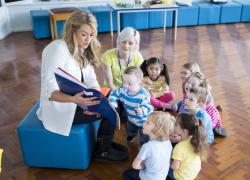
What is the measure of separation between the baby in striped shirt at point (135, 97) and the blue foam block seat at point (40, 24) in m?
3.70

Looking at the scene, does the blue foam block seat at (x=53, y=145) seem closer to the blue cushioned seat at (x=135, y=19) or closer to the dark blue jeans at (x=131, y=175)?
the dark blue jeans at (x=131, y=175)

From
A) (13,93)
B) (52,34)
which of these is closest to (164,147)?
(13,93)

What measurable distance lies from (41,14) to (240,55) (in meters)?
3.47

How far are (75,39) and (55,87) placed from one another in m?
0.34

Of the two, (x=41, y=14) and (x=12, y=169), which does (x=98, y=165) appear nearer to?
(x=12, y=169)

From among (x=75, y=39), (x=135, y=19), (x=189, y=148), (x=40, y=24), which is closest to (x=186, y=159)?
(x=189, y=148)

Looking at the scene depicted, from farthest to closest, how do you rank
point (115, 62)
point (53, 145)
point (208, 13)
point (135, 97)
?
point (208, 13), point (115, 62), point (135, 97), point (53, 145)

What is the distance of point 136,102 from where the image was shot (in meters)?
2.31

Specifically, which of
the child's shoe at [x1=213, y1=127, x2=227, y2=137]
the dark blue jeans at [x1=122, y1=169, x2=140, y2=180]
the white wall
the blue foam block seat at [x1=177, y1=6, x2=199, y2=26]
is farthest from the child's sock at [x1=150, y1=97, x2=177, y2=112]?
the white wall

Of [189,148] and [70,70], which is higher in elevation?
[70,70]

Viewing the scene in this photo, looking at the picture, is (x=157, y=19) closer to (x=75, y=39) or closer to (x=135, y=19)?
(x=135, y=19)

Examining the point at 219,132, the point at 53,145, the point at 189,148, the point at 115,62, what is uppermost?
the point at 115,62

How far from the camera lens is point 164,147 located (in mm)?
1779

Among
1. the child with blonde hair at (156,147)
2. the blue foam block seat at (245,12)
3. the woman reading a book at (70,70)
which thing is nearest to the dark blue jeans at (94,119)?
the woman reading a book at (70,70)
